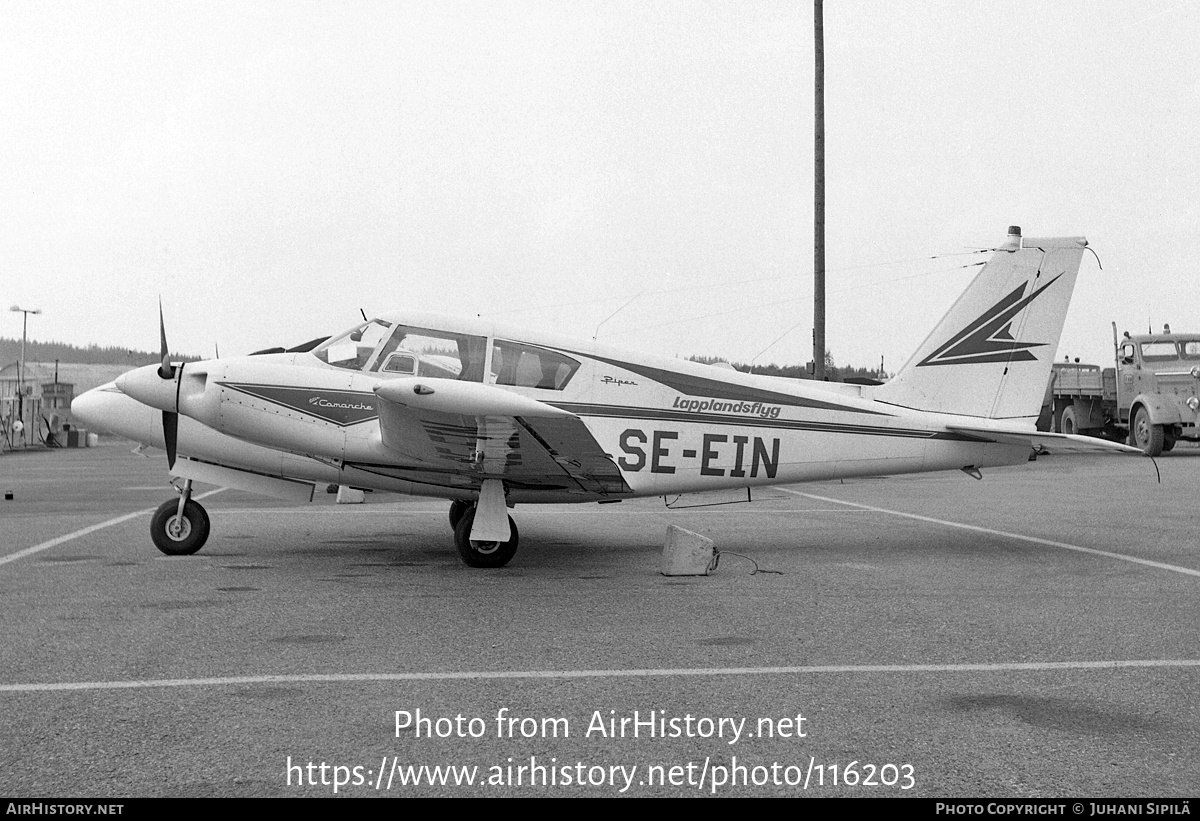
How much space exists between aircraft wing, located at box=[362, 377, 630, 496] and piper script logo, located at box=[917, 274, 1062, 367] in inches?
151

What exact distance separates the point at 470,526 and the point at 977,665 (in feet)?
16.3

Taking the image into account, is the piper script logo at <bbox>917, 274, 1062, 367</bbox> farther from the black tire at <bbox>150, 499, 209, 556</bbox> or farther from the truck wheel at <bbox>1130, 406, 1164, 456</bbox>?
the truck wheel at <bbox>1130, 406, 1164, 456</bbox>

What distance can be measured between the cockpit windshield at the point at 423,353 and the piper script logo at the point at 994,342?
4766mm

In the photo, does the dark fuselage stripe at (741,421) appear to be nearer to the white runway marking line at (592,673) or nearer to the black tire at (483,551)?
the black tire at (483,551)

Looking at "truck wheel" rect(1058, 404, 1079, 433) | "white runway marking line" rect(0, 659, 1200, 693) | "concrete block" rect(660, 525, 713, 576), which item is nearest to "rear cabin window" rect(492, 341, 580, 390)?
"concrete block" rect(660, 525, 713, 576)

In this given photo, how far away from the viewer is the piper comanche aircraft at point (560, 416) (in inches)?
355

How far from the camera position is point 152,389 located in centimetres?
907

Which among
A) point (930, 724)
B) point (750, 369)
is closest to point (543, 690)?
point (930, 724)

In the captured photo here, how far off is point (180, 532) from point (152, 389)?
4.63ft

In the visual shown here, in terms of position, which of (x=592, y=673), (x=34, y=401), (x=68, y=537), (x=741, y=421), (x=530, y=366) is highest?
(x=530, y=366)

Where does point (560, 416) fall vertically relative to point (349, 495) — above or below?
above

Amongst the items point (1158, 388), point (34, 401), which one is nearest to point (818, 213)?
point (1158, 388)

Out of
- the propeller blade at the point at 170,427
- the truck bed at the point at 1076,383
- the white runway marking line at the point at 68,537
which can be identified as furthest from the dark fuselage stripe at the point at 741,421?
the truck bed at the point at 1076,383

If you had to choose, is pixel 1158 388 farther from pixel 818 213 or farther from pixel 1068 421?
pixel 818 213
